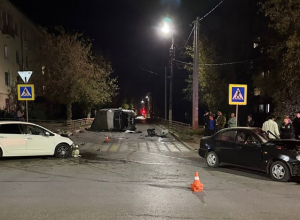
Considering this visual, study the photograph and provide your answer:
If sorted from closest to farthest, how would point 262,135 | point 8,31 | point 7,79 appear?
1. point 262,135
2. point 8,31
3. point 7,79

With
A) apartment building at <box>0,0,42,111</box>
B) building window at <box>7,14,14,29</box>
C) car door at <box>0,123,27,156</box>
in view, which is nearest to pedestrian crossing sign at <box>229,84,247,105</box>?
car door at <box>0,123,27,156</box>

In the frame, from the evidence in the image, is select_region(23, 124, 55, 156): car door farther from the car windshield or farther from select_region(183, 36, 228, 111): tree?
select_region(183, 36, 228, 111): tree

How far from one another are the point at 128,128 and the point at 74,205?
20103 mm

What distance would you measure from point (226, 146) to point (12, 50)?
26660 millimetres

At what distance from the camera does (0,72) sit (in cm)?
2680

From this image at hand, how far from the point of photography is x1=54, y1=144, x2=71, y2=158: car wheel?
1149cm

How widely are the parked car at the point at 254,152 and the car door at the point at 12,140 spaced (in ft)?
20.9

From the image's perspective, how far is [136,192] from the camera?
263 inches

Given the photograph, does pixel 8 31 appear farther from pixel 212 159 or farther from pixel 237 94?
pixel 212 159

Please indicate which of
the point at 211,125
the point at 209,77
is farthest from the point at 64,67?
the point at 211,125

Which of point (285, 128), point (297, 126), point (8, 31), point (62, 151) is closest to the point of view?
point (62, 151)

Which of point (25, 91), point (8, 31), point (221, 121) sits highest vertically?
point (8, 31)

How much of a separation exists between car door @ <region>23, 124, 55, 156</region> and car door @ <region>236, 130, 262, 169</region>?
6.71m

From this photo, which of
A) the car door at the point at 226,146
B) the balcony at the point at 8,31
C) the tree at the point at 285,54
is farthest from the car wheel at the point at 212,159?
the balcony at the point at 8,31
